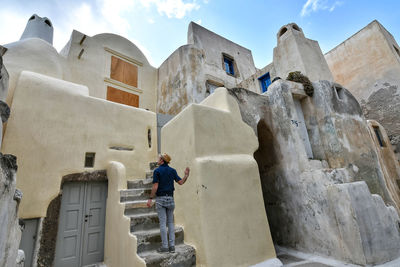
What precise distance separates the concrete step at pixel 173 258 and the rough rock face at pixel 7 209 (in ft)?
5.91

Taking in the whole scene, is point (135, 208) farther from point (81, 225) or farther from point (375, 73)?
point (375, 73)

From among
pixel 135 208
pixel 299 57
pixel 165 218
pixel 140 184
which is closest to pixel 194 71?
pixel 299 57

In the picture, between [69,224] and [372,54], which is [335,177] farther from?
[372,54]

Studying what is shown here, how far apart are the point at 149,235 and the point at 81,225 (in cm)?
291

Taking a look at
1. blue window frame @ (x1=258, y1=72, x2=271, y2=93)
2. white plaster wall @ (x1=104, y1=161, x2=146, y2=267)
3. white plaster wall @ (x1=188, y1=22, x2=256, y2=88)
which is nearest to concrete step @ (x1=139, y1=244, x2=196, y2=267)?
white plaster wall @ (x1=104, y1=161, x2=146, y2=267)

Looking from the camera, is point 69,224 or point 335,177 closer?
point 335,177

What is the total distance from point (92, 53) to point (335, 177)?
35.4 ft

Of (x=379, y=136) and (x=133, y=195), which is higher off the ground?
(x=379, y=136)

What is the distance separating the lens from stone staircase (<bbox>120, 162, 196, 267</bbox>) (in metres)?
3.25

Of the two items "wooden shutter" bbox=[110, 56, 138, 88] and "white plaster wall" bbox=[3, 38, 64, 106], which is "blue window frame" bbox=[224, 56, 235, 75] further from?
"white plaster wall" bbox=[3, 38, 64, 106]

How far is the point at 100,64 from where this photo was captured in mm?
9742

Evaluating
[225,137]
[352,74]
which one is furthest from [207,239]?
[352,74]

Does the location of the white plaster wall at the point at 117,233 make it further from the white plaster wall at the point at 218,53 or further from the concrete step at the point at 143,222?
the white plaster wall at the point at 218,53

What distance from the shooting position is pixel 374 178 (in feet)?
17.2
